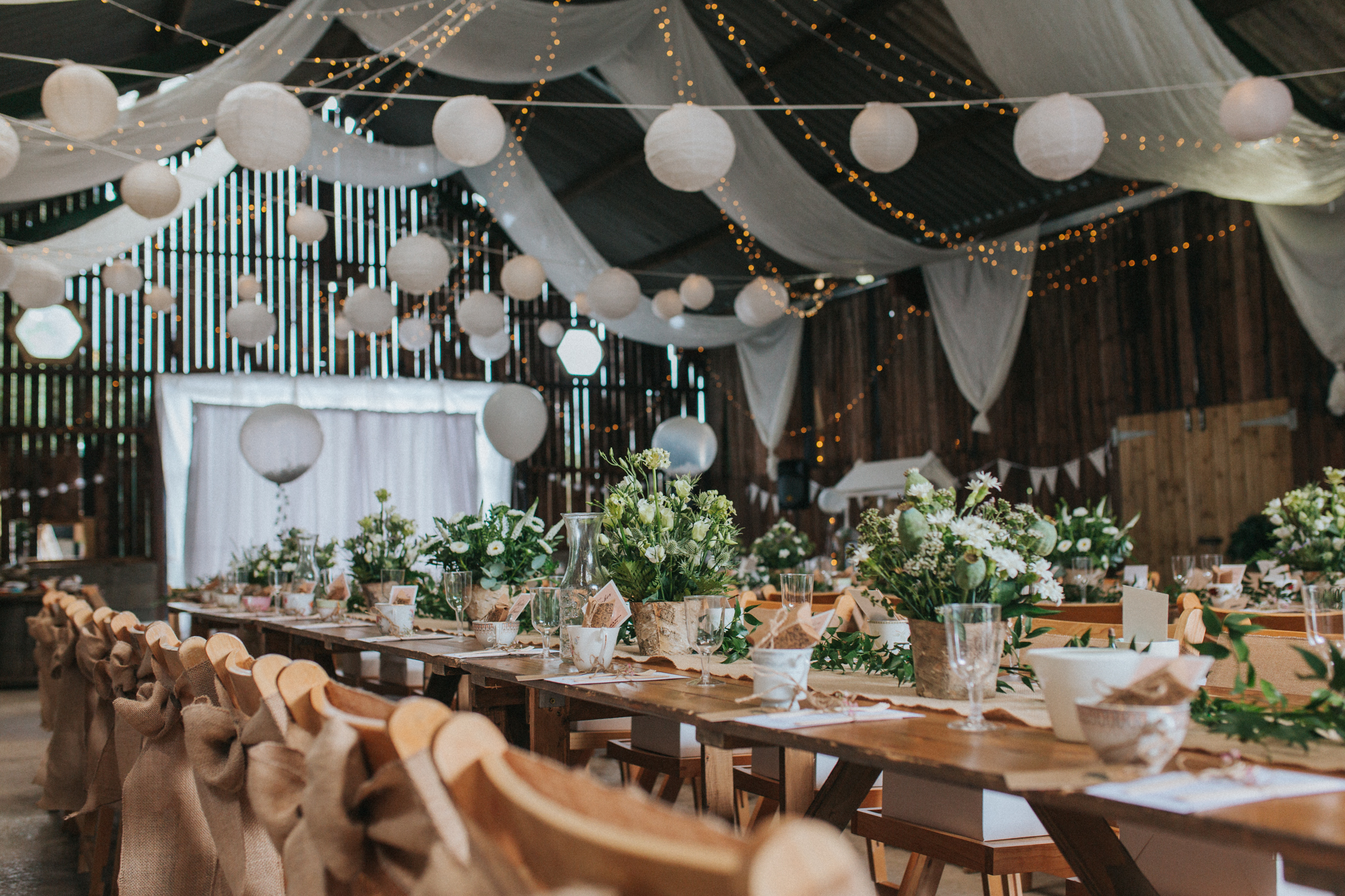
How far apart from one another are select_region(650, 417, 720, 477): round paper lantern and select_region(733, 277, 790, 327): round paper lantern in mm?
2071

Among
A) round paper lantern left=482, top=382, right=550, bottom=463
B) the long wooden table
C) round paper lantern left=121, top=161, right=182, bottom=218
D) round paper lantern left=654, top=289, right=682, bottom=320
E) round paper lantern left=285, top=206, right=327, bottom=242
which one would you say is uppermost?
round paper lantern left=285, top=206, right=327, bottom=242

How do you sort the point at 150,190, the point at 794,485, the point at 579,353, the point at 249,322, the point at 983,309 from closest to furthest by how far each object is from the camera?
the point at 150,190, the point at 983,309, the point at 249,322, the point at 794,485, the point at 579,353

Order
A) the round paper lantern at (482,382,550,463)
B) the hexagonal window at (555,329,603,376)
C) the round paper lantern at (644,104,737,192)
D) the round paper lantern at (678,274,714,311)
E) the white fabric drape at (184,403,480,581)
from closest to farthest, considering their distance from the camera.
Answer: the round paper lantern at (644,104,737,192) < the round paper lantern at (678,274,714,311) < the round paper lantern at (482,382,550,463) < the white fabric drape at (184,403,480,581) < the hexagonal window at (555,329,603,376)

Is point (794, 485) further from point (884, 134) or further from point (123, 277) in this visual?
point (884, 134)

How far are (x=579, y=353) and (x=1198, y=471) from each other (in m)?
7.53

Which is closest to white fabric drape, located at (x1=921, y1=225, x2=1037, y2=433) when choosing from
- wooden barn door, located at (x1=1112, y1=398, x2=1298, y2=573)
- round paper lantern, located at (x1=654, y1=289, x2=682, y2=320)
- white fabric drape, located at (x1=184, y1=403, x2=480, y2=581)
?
wooden barn door, located at (x1=1112, y1=398, x2=1298, y2=573)

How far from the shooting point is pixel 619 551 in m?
3.03

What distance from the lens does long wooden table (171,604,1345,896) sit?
3.64 ft

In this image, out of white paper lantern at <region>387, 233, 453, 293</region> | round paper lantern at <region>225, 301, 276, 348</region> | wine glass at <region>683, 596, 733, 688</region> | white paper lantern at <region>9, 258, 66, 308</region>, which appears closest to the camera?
wine glass at <region>683, 596, 733, 688</region>

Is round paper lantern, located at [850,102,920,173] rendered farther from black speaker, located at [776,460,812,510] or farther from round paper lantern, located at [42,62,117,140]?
black speaker, located at [776,460,812,510]

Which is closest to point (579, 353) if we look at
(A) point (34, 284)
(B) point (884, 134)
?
(A) point (34, 284)

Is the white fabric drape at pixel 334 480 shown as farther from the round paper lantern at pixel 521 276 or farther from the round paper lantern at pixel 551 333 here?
the round paper lantern at pixel 521 276

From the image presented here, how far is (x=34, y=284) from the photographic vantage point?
721 cm

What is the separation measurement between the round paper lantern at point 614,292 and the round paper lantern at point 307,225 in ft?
8.23
